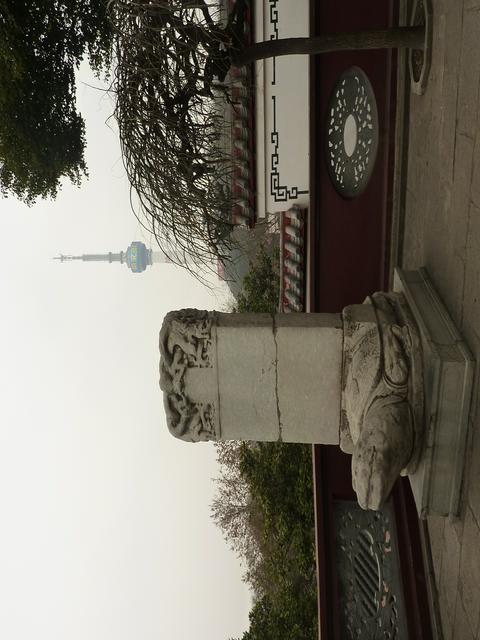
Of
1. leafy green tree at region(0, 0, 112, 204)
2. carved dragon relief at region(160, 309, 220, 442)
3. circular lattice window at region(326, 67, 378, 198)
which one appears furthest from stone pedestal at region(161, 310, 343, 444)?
leafy green tree at region(0, 0, 112, 204)

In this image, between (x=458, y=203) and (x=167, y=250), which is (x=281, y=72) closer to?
(x=167, y=250)

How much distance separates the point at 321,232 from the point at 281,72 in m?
1.99

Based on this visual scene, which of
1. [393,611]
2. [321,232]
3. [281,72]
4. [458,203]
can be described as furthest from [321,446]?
[281,72]

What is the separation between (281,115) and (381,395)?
172 inches

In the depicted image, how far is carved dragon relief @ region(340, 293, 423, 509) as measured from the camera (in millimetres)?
3160

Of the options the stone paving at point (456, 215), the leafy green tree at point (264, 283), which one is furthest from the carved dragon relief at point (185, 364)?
the leafy green tree at point (264, 283)

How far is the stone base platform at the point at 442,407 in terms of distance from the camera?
3.12 m

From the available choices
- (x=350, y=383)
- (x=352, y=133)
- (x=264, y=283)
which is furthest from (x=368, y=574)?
(x=264, y=283)

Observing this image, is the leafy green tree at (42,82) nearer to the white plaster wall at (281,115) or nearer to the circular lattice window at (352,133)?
the white plaster wall at (281,115)

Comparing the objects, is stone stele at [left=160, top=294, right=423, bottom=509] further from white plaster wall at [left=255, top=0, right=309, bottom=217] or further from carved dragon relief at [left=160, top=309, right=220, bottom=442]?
white plaster wall at [left=255, top=0, right=309, bottom=217]

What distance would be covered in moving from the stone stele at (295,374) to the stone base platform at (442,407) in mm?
100

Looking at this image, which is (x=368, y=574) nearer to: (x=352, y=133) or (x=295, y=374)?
(x=295, y=374)

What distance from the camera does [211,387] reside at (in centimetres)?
399

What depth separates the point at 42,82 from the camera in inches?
296
